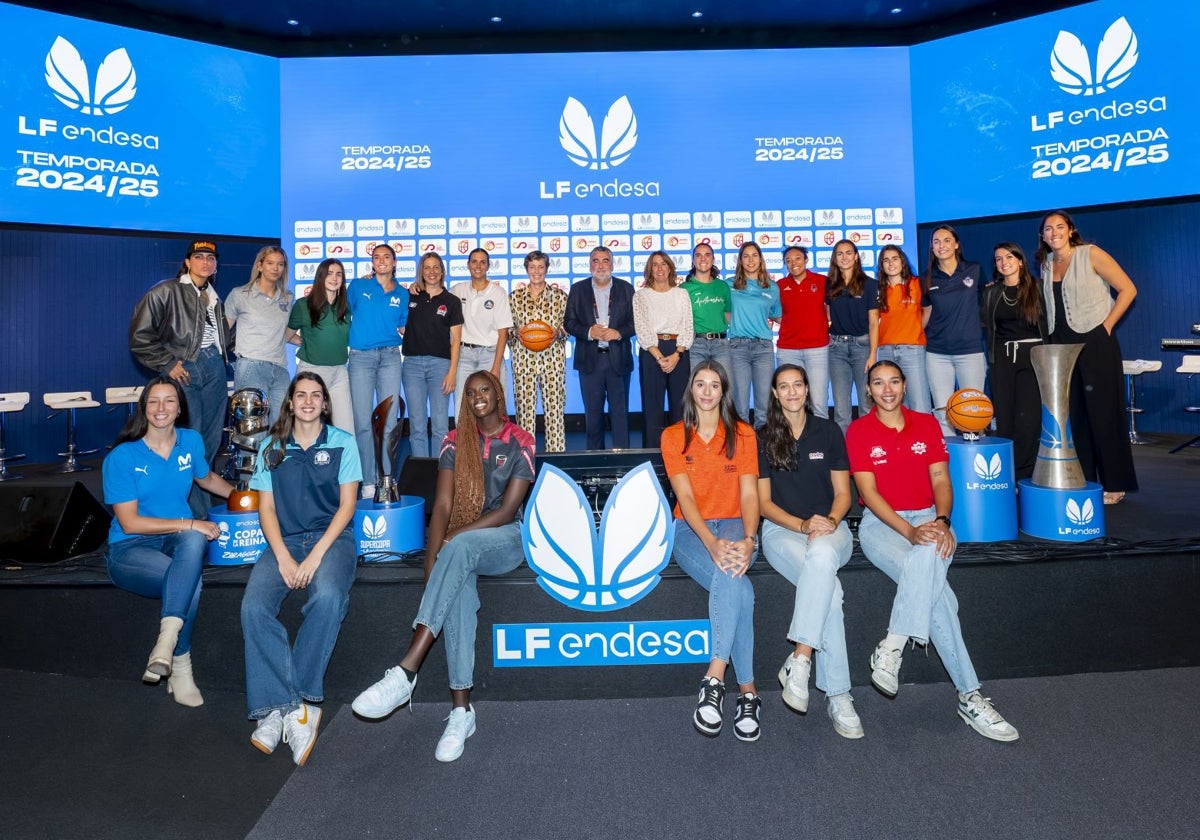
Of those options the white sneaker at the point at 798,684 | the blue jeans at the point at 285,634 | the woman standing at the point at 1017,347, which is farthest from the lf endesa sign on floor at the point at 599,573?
the woman standing at the point at 1017,347

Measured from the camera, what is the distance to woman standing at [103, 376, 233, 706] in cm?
268

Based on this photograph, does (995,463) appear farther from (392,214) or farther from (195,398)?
(392,214)

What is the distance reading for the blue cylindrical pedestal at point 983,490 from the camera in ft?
10.00

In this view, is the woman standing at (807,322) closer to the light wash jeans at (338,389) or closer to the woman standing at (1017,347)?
the woman standing at (1017,347)

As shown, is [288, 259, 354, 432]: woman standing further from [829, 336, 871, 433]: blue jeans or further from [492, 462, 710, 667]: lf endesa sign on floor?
[829, 336, 871, 433]: blue jeans

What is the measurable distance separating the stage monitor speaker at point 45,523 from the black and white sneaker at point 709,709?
9.23ft

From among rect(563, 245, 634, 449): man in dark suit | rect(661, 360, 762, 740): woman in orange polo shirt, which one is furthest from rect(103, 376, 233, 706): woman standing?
rect(563, 245, 634, 449): man in dark suit

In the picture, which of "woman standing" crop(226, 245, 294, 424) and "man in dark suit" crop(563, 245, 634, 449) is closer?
"woman standing" crop(226, 245, 294, 424)

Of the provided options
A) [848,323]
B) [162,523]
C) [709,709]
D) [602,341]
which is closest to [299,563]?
[162,523]

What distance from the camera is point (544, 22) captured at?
7199 millimetres

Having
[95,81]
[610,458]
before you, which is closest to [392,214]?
[95,81]

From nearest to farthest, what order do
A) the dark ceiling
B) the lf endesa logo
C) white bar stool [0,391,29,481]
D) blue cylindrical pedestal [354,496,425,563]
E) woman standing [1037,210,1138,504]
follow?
blue cylindrical pedestal [354,496,425,563] < woman standing [1037,210,1138,504] < white bar stool [0,391,29,481] < the dark ceiling < the lf endesa logo

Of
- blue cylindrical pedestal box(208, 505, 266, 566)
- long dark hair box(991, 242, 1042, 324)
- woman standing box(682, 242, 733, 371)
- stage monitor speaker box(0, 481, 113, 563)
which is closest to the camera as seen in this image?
blue cylindrical pedestal box(208, 505, 266, 566)

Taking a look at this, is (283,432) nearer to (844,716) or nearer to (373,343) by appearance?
(373,343)
